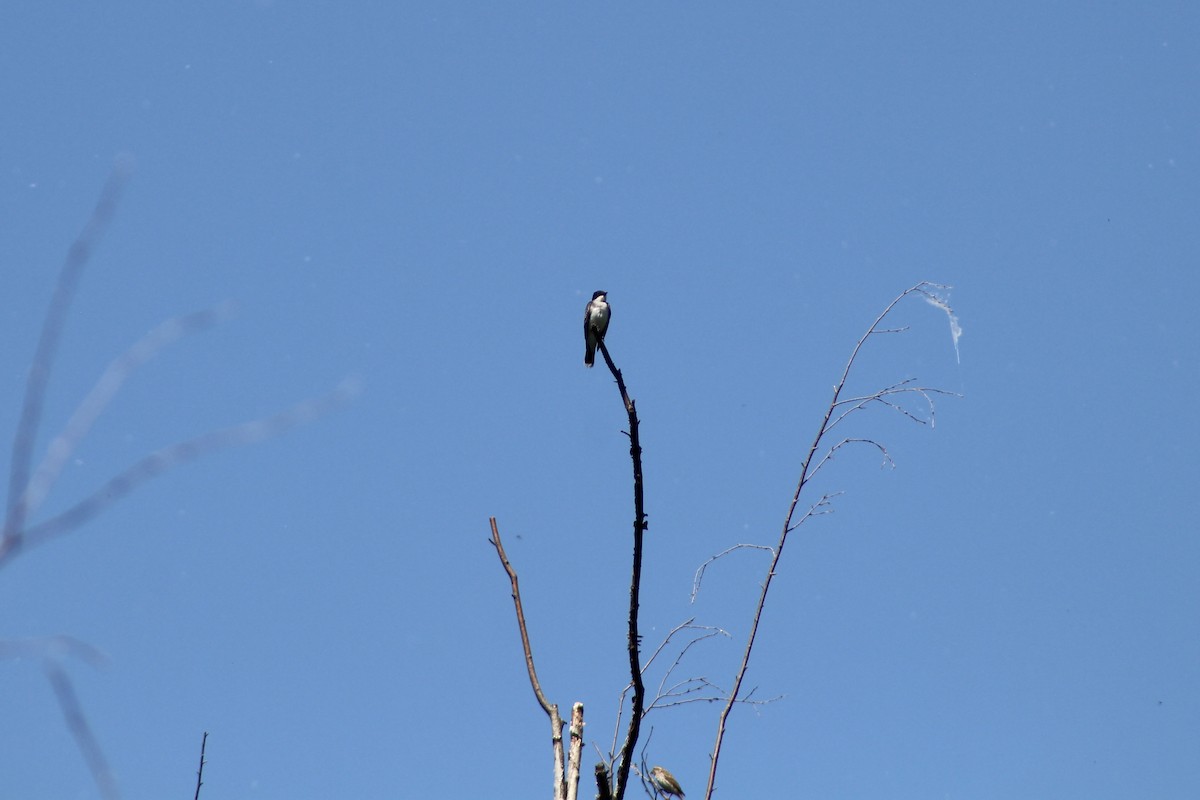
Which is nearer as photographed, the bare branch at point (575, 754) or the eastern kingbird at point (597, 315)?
the bare branch at point (575, 754)

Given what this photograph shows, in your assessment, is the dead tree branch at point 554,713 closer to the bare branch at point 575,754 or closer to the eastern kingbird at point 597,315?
the bare branch at point 575,754

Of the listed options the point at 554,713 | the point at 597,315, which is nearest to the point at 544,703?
the point at 554,713

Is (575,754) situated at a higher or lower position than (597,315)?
lower

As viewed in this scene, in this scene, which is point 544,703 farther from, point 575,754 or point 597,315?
point 597,315

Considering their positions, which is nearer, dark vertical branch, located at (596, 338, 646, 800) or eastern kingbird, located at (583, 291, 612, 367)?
dark vertical branch, located at (596, 338, 646, 800)

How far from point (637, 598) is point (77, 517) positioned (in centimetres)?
253

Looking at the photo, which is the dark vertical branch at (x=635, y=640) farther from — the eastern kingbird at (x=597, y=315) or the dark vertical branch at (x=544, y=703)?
the eastern kingbird at (x=597, y=315)

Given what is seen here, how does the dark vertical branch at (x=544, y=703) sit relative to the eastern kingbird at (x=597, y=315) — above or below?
below

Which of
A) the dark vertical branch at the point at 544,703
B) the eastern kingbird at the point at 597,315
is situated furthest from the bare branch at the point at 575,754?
the eastern kingbird at the point at 597,315

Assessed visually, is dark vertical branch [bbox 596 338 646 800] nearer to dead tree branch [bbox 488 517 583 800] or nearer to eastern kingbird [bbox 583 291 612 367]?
dead tree branch [bbox 488 517 583 800]

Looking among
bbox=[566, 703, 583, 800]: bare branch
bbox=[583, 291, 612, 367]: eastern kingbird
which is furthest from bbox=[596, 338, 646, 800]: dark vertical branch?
bbox=[583, 291, 612, 367]: eastern kingbird

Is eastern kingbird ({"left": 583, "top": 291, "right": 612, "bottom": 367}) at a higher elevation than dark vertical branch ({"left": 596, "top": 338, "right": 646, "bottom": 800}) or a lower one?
higher

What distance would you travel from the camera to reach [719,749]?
3264mm

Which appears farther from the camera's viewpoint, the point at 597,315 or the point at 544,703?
the point at 597,315
